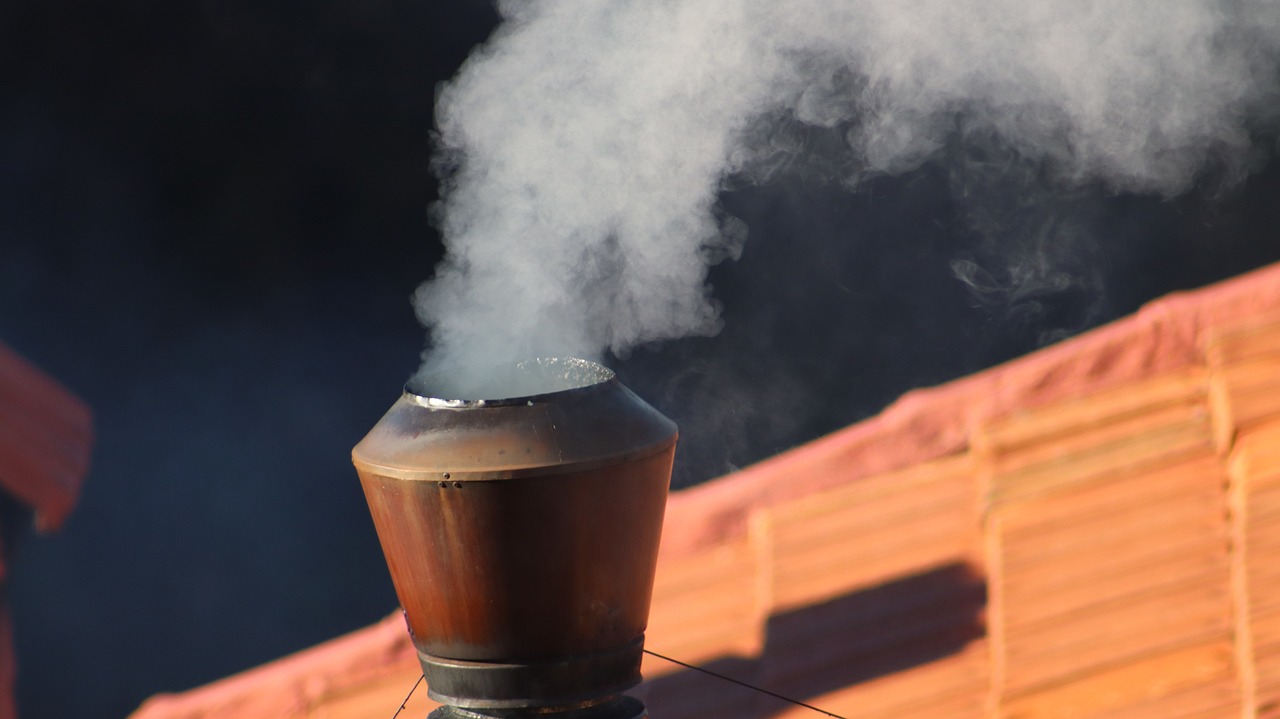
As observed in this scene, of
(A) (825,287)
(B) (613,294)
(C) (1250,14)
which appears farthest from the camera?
(A) (825,287)

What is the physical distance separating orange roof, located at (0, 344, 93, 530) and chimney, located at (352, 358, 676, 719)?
206 centimetres

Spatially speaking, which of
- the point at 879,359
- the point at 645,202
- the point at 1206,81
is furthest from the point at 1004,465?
the point at 1206,81

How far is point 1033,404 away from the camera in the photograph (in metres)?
3.43

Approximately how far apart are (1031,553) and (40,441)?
3.19m

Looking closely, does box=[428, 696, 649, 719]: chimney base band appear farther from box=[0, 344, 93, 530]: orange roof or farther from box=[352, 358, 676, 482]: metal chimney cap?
box=[0, 344, 93, 530]: orange roof

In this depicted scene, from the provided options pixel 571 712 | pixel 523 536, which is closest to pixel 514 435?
pixel 523 536

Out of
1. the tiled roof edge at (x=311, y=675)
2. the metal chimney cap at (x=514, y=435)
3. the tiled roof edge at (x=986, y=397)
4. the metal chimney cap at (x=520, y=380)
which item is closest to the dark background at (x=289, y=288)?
the tiled roof edge at (x=311, y=675)

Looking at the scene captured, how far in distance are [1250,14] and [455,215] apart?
2984 millimetres

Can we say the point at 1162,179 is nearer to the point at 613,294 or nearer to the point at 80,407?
the point at 613,294

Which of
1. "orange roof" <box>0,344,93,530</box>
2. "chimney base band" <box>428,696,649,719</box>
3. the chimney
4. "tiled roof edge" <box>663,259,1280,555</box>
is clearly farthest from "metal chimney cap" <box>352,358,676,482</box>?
"orange roof" <box>0,344,93,530</box>

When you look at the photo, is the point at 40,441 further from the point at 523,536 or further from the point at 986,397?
the point at 986,397

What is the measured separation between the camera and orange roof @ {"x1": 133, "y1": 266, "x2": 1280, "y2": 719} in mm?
3369

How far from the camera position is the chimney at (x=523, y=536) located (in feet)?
7.93

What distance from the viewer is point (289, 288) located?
15.1 feet
